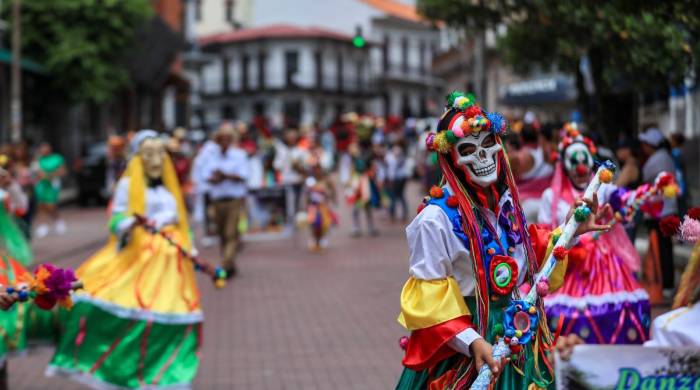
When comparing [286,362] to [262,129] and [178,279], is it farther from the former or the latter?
[262,129]

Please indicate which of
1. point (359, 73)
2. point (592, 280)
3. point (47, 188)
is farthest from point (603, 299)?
point (359, 73)

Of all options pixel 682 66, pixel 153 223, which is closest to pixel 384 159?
pixel 682 66

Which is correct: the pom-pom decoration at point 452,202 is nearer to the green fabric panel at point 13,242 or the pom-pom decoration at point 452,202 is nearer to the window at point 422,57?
the green fabric panel at point 13,242

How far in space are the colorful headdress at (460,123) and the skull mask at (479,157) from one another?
32 millimetres

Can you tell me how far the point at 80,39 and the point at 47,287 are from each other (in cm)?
2707

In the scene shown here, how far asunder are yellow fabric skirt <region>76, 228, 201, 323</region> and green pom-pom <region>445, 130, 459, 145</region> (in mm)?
3525

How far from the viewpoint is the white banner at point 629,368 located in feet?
10.1

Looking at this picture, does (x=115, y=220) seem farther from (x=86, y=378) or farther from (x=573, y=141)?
(x=573, y=141)

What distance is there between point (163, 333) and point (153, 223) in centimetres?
87

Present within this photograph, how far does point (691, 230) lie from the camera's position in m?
4.12

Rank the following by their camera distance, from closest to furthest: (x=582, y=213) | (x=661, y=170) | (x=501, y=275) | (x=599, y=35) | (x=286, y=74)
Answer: (x=582, y=213)
(x=501, y=275)
(x=661, y=170)
(x=599, y=35)
(x=286, y=74)

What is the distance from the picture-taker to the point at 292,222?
19.8 m

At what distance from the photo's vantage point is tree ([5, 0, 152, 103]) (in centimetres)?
3128

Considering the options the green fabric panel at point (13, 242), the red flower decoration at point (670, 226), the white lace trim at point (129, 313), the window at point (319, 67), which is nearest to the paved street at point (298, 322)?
the white lace trim at point (129, 313)
